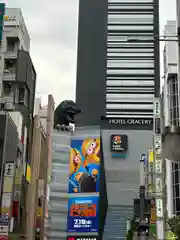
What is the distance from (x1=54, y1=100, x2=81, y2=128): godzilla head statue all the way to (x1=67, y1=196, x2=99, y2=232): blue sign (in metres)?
17.2

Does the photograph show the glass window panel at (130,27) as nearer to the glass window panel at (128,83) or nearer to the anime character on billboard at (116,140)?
the glass window panel at (128,83)

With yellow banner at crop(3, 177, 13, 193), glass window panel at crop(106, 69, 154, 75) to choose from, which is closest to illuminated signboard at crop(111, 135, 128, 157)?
glass window panel at crop(106, 69, 154, 75)

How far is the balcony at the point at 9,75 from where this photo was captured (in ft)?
187

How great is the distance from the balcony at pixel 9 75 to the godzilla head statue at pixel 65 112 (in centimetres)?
3635

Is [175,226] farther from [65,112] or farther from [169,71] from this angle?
[65,112]

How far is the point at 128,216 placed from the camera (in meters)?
83.0

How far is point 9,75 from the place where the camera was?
2259 inches

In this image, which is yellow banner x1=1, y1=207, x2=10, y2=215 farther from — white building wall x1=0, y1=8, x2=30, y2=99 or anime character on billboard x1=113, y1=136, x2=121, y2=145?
anime character on billboard x1=113, y1=136, x2=121, y2=145

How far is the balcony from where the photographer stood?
57.0 m

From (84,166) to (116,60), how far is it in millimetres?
31908

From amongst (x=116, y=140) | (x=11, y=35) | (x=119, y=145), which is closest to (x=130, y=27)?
(x=116, y=140)

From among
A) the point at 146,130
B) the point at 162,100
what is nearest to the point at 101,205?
the point at 146,130

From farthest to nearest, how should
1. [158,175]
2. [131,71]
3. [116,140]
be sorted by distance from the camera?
1. [131,71]
2. [116,140]
3. [158,175]

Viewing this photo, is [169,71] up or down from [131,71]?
down
